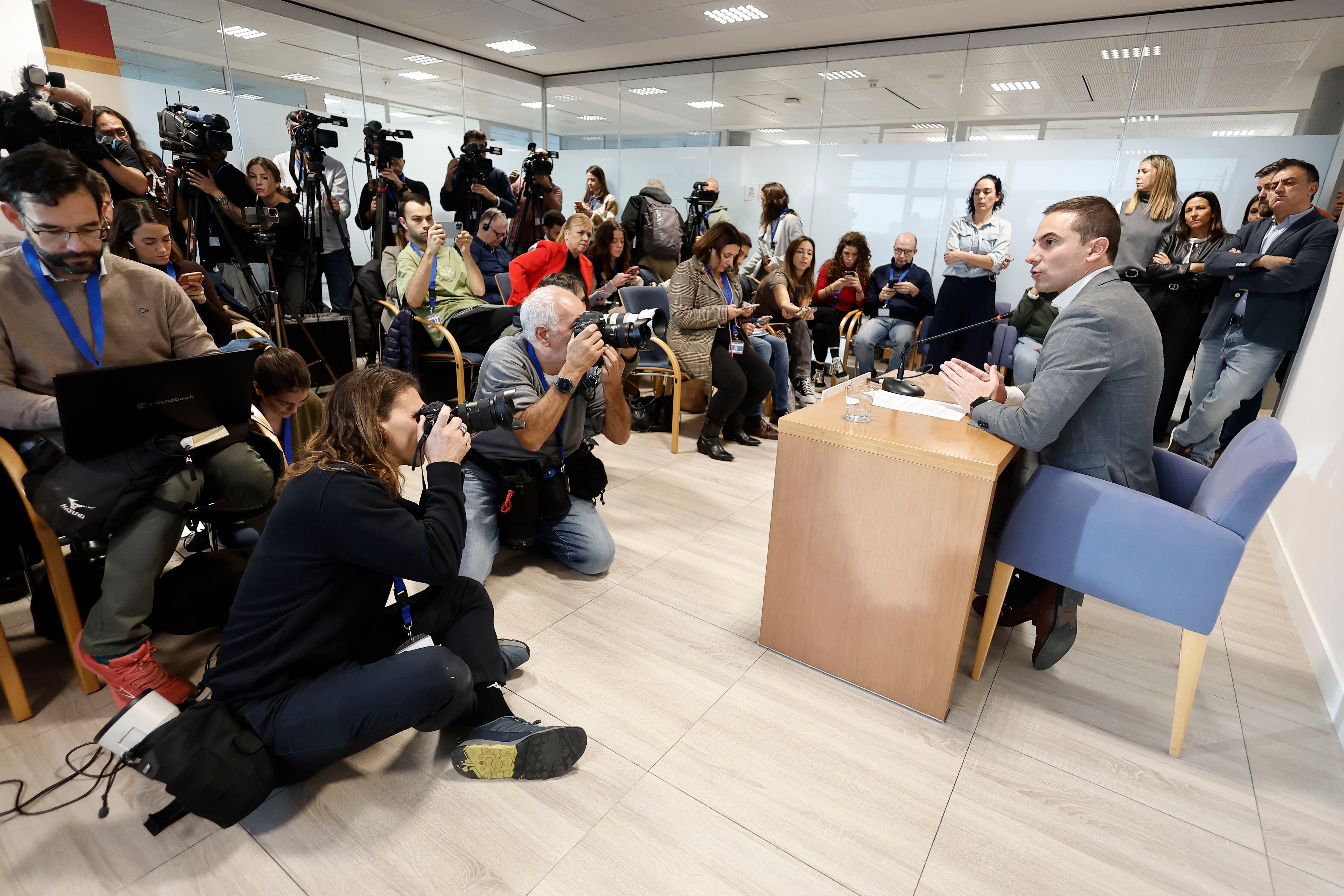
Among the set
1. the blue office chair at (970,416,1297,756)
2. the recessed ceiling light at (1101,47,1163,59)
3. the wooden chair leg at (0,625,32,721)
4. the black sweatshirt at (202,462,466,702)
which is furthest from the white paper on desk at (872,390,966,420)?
the recessed ceiling light at (1101,47,1163,59)

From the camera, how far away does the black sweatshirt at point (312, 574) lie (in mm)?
1238

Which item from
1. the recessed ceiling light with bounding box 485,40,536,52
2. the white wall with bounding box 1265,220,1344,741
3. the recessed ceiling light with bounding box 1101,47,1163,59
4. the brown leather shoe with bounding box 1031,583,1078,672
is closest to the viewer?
the brown leather shoe with bounding box 1031,583,1078,672

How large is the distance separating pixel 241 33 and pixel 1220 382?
709cm

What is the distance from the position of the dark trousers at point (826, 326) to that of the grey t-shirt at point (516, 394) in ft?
10.6

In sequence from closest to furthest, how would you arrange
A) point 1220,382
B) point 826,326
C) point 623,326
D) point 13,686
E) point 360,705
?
1. point 360,705
2. point 13,686
3. point 623,326
4. point 1220,382
5. point 826,326

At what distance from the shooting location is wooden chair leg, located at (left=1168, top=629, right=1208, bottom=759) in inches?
60.9

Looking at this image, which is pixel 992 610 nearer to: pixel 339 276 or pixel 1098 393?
pixel 1098 393

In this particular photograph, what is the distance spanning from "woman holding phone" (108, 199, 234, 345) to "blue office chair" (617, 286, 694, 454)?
1.93 m

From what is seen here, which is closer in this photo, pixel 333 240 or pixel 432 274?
pixel 432 274

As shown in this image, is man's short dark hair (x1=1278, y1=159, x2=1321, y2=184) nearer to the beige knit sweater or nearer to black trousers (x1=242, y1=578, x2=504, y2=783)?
black trousers (x1=242, y1=578, x2=504, y2=783)

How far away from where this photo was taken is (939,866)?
132cm

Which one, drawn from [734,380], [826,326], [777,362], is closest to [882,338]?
[826,326]

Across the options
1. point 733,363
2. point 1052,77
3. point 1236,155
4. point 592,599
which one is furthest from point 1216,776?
point 1052,77

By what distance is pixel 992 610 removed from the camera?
182 cm
